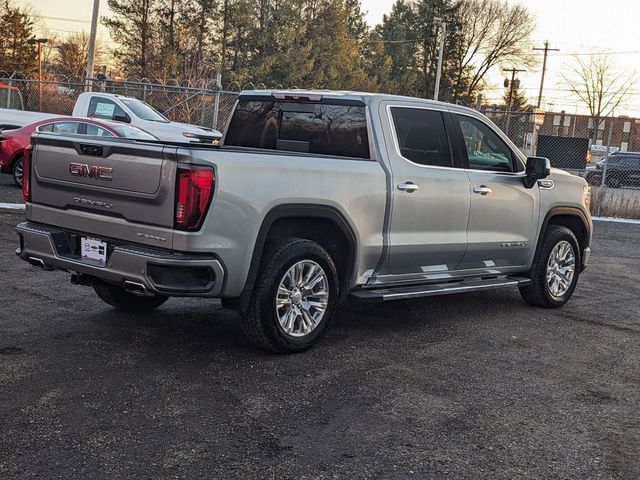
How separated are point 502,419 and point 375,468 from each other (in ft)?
3.72

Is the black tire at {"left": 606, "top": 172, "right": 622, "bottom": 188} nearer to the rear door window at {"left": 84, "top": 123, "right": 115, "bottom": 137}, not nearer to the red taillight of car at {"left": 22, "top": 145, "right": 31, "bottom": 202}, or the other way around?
the rear door window at {"left": 84, "top": 123, "right": 115, "bottom": 137}

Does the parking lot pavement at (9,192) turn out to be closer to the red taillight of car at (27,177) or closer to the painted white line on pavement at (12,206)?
the painted white line on pavement at (12,206)

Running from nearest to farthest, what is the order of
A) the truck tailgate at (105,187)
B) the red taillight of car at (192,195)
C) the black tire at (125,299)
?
the red taillight of car at (192,195) < the truck tailgate at (105,187) < the black tire at (125,299)

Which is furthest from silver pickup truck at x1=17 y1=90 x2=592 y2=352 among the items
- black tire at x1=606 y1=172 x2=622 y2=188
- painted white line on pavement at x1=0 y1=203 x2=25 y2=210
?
black tire at x1=606 y1=172 x2=622 y2=188

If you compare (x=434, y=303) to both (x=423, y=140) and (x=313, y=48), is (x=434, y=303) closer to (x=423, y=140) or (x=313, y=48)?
(x=423, y=140)

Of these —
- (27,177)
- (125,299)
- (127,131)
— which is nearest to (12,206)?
(127,131)

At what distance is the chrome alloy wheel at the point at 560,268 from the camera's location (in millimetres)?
7781

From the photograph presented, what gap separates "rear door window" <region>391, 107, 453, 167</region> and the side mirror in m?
0.97

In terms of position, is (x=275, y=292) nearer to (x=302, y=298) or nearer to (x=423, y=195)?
(x=302, y=298)

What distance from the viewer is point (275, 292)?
17.3 feet

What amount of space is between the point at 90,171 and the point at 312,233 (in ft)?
5.46

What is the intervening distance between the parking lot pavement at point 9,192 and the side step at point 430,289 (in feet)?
31.1

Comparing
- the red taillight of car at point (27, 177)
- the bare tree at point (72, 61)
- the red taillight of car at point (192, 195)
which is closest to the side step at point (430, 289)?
the red taillight of car at point (192, 195)

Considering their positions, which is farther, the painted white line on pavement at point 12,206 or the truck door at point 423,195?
the painted white line on pavement at point 12,206
